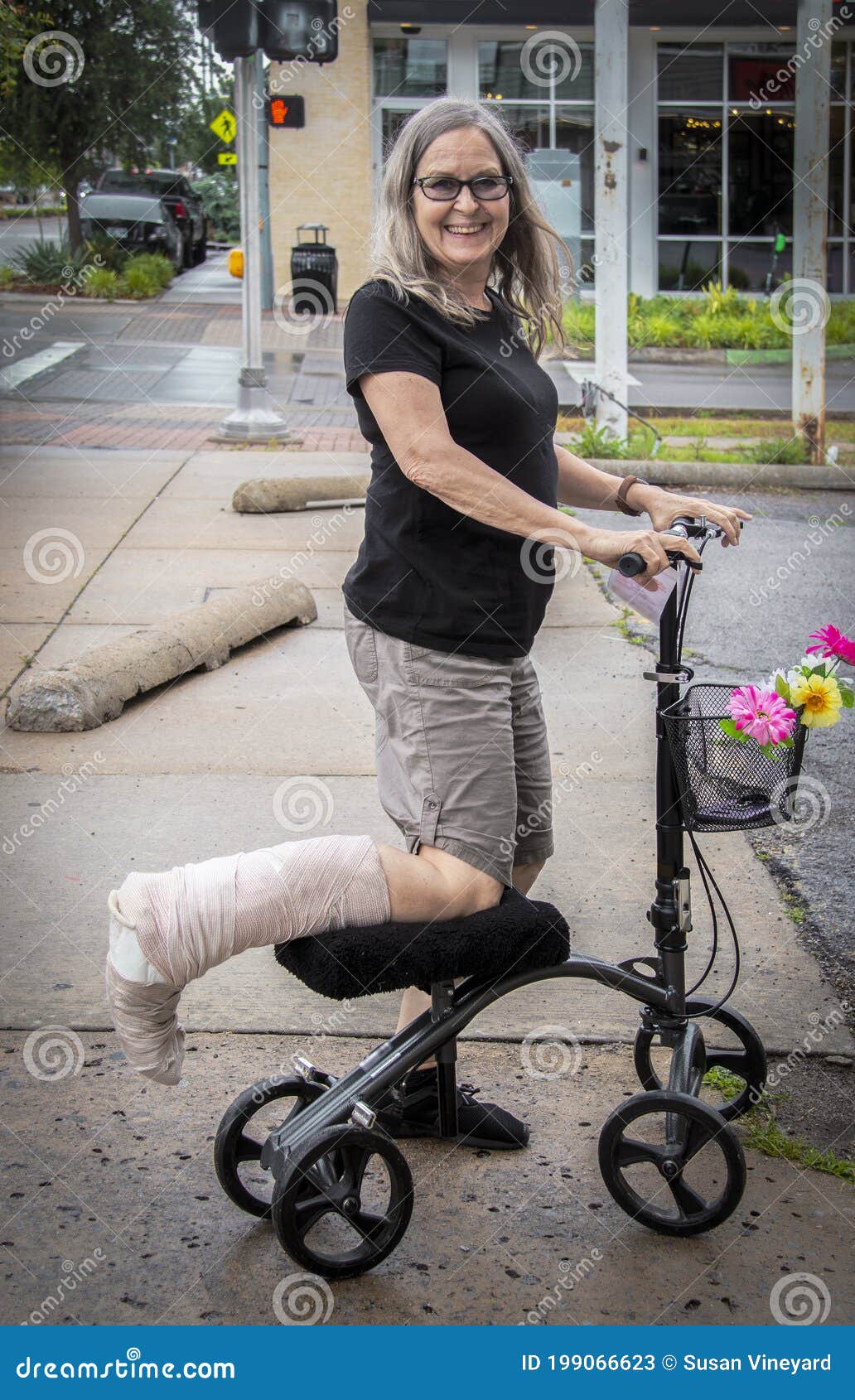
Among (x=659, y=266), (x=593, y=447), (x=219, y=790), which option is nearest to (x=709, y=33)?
(x=659, y=266)

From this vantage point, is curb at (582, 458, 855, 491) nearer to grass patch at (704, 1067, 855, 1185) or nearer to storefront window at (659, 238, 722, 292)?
grass patch at (704, 1067, 855, 1185)

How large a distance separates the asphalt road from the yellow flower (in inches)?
12.7

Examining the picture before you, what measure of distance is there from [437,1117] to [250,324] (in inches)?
371

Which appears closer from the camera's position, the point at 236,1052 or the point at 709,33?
the point at 236,1052

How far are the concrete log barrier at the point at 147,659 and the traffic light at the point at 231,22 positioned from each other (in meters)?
5.52

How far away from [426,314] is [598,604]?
470 centimetres

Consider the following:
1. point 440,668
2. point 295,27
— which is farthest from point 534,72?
point 440,668

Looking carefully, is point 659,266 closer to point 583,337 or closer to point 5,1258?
point 583,337

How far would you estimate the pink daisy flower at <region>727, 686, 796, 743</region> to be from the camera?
261 centimetres

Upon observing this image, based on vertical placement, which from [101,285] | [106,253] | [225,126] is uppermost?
[225,126]

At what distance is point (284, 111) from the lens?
12570mm

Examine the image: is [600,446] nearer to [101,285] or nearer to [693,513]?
[693,513]

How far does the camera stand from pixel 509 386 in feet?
8.69

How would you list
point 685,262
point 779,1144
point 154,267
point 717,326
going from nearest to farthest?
point 779,1144, point 717,326, point 685,262, point 154,267
